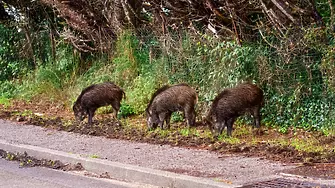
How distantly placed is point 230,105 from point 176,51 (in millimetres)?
3663

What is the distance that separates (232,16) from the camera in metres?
15.0

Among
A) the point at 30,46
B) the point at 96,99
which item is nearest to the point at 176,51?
the point at 96,99

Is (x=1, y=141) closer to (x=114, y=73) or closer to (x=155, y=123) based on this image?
(x=155, y=123)

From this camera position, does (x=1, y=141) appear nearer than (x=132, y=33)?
Yes

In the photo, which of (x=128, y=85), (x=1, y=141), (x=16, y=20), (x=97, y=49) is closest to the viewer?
(x=1, y=141)

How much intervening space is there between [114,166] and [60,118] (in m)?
6.57

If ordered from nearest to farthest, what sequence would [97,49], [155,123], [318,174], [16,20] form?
1. [318,174]
2. [155,123]
3. [97,49]
4. [16,20]

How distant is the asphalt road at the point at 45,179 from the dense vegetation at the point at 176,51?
537cm

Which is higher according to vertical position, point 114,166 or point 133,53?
point 133,53

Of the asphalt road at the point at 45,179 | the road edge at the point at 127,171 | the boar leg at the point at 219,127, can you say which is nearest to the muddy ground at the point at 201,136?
the boar leg at the point at 219,127

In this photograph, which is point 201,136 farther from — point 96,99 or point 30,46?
point 30,46

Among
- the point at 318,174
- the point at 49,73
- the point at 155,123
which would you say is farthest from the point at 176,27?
the point at 318,174

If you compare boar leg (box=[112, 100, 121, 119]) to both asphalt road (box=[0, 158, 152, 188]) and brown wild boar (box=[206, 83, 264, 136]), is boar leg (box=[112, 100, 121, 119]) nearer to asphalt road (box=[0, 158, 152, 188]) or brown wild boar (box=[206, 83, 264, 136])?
brown wild boar (box=[206, 83, 264, 136])

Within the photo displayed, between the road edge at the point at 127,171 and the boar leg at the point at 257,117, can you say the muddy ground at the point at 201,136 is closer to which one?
the boar leg at the point at 257,117
